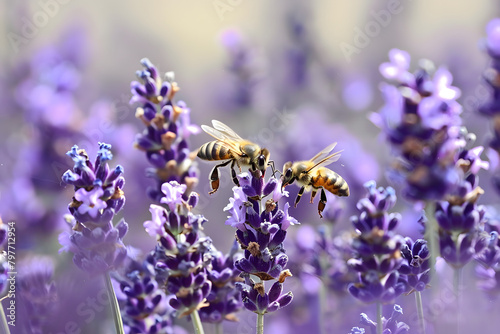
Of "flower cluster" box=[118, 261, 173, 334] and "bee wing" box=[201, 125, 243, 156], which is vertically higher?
"bee wing" box=[201, 125, 243, 156]

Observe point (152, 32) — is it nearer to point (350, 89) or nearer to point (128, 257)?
point (350, 89)

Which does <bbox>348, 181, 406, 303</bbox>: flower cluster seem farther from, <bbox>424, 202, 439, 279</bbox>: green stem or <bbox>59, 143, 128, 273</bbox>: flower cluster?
<bbox>59, 143, 128, 273</bbox>: flower cluster

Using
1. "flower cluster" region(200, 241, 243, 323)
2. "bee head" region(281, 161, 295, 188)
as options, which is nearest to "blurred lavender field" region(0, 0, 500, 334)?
"flower cluster" region(200, 241, 243, 323)

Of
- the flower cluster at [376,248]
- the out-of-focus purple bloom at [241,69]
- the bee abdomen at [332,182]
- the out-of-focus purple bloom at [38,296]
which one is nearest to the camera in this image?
the flower cluster at [376,248]

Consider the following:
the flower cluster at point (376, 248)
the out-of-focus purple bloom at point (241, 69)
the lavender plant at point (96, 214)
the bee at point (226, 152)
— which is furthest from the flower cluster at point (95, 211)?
the out-of-focus purple bloom at point (241, 69)

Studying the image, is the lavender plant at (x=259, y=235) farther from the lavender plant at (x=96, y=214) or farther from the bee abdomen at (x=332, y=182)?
the bee abdomen at (x=332, y=182)

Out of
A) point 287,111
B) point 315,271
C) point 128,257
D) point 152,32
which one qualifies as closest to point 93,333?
point 128,257

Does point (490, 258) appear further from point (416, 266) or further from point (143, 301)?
point (143, 301)

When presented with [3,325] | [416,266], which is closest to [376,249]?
[416,266]
